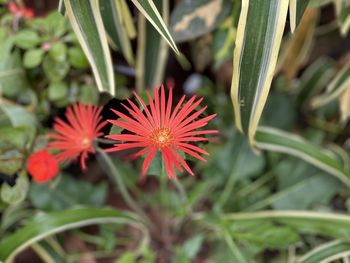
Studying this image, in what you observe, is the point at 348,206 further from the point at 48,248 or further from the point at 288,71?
the point at 48,248

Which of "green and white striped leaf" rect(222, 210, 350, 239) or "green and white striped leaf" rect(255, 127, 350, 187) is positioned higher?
"green and white striped leaf" rect(255, 127, 350, 187)

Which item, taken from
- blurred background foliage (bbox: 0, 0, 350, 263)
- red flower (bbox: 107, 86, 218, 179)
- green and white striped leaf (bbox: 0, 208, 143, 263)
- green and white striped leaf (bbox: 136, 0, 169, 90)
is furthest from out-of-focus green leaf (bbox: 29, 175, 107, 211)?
red flower (bbox: 107, 86, 218, 179)

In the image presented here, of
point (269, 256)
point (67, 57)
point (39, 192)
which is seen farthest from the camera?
point (269, 256)

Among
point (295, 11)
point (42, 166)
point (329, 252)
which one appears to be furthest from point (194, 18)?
point (329, 252)

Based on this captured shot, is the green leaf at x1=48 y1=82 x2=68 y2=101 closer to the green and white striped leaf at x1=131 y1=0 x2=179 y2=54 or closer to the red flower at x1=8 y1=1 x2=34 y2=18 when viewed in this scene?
the red flower at x1=8 y1=1 x2=34 y2=18

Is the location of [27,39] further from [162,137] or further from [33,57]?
[162,137]

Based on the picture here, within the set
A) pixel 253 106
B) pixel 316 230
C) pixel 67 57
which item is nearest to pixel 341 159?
pixel 316 230
